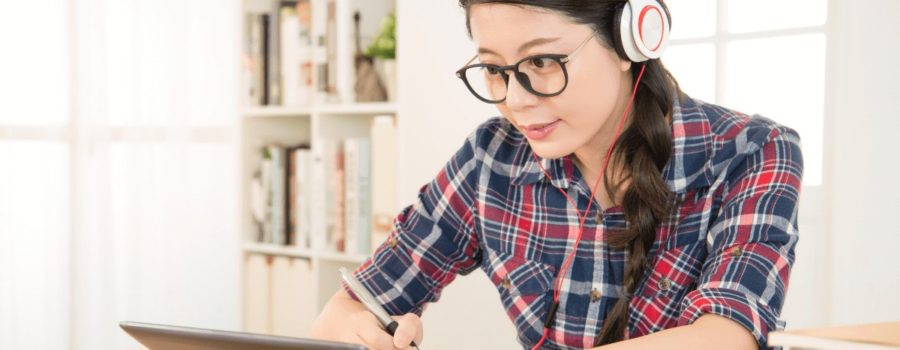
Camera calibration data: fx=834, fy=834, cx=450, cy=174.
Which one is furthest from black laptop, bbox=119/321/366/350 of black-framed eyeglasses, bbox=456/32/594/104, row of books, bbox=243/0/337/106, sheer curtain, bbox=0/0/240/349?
sheer curtain, bbox=0/0/240/349

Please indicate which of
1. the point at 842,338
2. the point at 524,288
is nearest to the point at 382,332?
the point at 524,288

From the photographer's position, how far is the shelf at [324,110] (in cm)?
242

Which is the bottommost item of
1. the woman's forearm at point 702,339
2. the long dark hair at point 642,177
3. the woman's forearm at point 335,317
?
the woman's forearm at point 335,317

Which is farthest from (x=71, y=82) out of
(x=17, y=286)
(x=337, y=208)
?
(x=337, y=208)

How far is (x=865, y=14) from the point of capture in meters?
1.74

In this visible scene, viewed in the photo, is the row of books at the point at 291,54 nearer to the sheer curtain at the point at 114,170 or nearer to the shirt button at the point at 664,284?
the sheer curtain at the point at 114,170

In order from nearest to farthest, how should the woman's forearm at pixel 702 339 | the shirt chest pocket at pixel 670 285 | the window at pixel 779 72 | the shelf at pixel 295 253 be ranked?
the woman's forearm at pixel 702 339 → the shirt chest pocket at pixel 670 285 → the window at pixel 779 72 → the shelf at pixel 295 253

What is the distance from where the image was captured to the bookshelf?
249 centimetres

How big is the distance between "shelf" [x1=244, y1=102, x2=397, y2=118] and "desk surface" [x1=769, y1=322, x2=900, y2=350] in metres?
1.73

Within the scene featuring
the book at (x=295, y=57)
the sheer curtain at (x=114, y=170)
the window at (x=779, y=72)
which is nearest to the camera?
the window at (x=779, y=72)

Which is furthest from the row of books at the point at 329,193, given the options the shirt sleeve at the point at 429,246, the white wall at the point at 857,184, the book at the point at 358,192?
the white wall at the point at 857,184

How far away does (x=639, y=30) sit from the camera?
1124mm

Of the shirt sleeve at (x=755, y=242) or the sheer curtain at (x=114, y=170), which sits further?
the sheer curtain at (x=114, y=170)

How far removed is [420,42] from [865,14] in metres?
1.11
